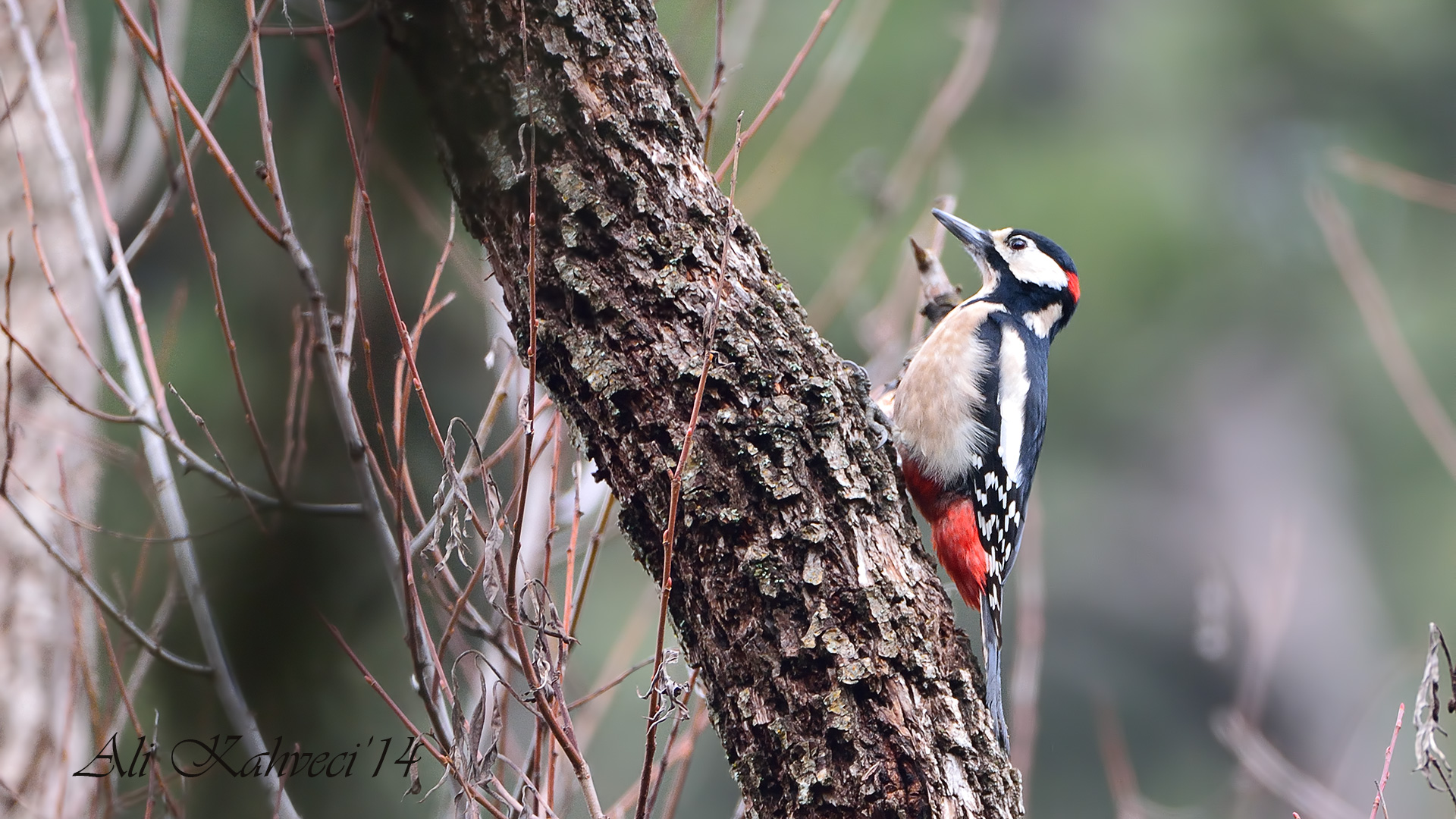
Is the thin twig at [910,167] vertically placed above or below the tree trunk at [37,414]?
above

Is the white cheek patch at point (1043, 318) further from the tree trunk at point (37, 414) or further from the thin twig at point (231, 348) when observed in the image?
the tree trunk at point (37, 414)

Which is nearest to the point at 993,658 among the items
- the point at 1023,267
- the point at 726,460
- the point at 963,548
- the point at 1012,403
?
the point at 963,548

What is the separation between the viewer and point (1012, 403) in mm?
2766

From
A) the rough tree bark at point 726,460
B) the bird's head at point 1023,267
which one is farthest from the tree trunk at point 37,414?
the bird's head at point 1023,267

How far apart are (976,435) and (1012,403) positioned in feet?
0.62

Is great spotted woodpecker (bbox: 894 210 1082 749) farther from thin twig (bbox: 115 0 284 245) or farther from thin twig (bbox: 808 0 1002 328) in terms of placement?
thin twig (bbox: 115 0 284 245)

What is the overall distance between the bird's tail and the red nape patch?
4 cm

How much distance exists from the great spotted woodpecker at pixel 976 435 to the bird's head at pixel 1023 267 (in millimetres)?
81

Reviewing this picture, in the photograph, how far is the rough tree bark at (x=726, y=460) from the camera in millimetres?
1500

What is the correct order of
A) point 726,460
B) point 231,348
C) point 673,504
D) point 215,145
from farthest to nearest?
point 726,460, point 673,504, point 215,145, point 231,348

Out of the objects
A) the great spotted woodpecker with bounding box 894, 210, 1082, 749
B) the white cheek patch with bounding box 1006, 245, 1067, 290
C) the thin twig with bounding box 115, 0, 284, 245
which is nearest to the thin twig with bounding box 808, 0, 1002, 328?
the great spotted woodpecker with bounding box 894, 210, 1082, 749

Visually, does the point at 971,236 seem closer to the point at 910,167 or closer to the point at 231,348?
the point at 910,167

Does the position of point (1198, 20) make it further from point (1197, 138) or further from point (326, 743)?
point (326, 743)

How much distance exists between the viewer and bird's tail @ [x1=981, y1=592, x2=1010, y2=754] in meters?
1.89
